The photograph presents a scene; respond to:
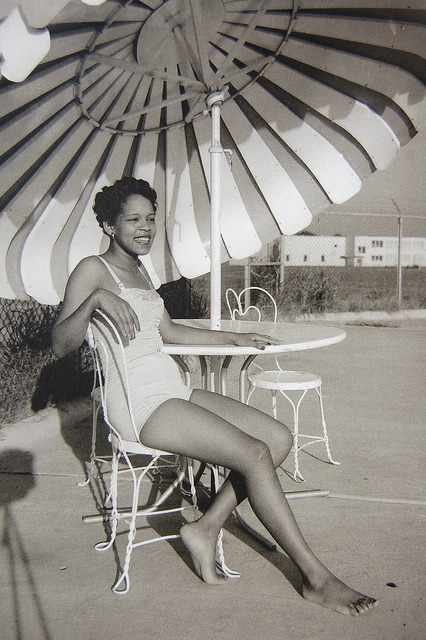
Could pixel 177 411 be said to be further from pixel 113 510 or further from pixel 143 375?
pixel 113 510

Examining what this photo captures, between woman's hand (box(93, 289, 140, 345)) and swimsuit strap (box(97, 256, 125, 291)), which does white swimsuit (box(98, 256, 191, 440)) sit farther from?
woman's hand (box(93, 289, 140, 345))

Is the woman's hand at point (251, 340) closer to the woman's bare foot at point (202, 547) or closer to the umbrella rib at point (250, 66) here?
the woman's bare foot at point (202, 547)

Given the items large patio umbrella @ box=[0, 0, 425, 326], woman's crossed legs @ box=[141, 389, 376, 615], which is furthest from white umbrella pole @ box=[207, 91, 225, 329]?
woman's crossed legs @ box=[141, 389, 376, 615]

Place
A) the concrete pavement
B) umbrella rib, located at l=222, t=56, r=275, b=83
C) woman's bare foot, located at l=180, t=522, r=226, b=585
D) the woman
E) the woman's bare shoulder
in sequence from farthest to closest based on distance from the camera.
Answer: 1. umbrella rib, located at l=222, t=56, r=275, b=83
2. the woman's bare shoulder
3. woman's bare foot, located at l=180, t=522, r=226, b=585
4. the woman
5. the concrete pavement

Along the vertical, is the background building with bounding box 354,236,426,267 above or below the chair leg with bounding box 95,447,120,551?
above

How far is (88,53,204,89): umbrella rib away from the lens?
9.52 feet

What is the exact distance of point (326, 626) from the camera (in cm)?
231

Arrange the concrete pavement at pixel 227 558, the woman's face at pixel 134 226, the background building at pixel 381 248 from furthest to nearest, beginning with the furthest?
the background building at pixel 381 248
the woman's face at pixel 134 226
the concrete pavement at pixel 227 558

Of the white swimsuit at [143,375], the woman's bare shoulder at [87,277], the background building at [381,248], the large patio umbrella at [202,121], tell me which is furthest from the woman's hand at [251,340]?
the background building at [381,248]

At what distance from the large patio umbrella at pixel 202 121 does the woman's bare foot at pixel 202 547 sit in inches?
52.4

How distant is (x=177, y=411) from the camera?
2559 mm

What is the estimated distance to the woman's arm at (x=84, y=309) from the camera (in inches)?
100.0

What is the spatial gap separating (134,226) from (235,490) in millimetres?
1335

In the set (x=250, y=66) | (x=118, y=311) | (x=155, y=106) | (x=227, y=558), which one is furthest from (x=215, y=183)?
(x=227, y=558)
